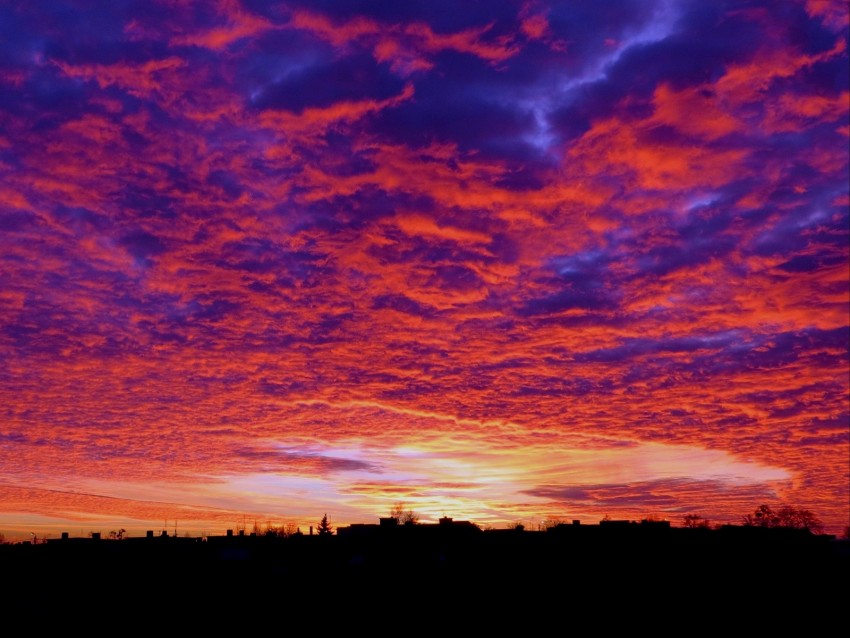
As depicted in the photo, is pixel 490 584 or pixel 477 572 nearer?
pixel 490 584

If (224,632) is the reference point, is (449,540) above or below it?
above

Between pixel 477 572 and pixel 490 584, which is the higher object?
pixel 477 572

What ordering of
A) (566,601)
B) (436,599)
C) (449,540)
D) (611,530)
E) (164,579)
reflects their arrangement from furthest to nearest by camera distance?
(449,540)
(611,530)
(164,579)
(436,599)
(566,601)

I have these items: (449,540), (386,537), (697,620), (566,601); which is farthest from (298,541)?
(697,620)

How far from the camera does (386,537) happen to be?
75.3 m

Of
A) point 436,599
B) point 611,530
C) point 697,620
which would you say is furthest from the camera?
point 611,530

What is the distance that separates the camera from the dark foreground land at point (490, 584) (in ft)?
142

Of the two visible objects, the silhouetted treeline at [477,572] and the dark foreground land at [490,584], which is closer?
the dark foreground land at [490,584]

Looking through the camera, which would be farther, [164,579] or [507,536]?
[507,536]

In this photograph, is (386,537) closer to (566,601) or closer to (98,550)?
(98,550)

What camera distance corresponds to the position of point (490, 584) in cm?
4988

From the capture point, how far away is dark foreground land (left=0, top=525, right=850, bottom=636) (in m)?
43.3

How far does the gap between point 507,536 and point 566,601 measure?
81.2ft

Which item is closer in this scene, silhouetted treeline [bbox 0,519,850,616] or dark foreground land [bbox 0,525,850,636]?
dark foreground land [bbox 0,525,850,636]
